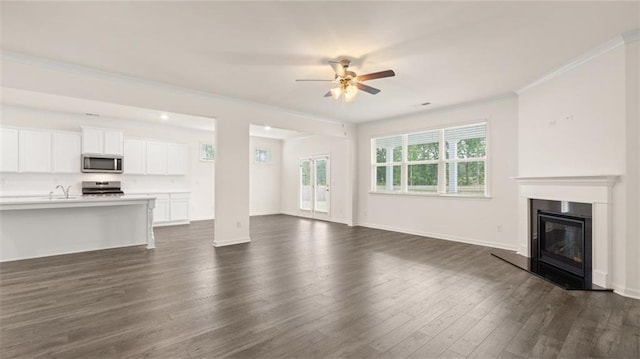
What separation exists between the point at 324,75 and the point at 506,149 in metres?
3.61

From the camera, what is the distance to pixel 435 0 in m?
2.48

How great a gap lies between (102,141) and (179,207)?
240 cm

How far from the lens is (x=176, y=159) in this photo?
8203 millimetres

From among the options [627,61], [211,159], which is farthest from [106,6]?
[211,159]

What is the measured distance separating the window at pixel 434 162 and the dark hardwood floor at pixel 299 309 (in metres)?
1.81

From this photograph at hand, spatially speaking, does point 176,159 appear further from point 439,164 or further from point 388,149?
point 439,164

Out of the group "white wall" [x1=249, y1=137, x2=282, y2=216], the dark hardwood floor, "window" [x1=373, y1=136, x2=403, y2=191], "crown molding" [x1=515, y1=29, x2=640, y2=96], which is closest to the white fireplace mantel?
the dark hardwood floor

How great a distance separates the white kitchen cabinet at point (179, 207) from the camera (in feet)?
26.1

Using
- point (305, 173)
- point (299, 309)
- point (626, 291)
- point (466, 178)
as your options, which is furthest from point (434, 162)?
point (299, 309)

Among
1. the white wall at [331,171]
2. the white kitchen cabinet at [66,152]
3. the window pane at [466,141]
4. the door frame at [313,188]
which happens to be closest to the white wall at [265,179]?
the white wall at [331,171]

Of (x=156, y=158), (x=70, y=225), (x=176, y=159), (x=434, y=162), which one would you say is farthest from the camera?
(x=176, y=159)

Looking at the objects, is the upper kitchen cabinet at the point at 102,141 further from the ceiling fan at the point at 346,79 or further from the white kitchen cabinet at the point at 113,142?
the ceiling fan at the point at 346,79

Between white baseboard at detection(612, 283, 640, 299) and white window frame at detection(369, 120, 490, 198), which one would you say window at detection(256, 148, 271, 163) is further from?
white baseboard at detection(612, 283, 640, 299)

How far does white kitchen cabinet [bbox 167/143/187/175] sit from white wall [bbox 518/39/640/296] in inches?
321
